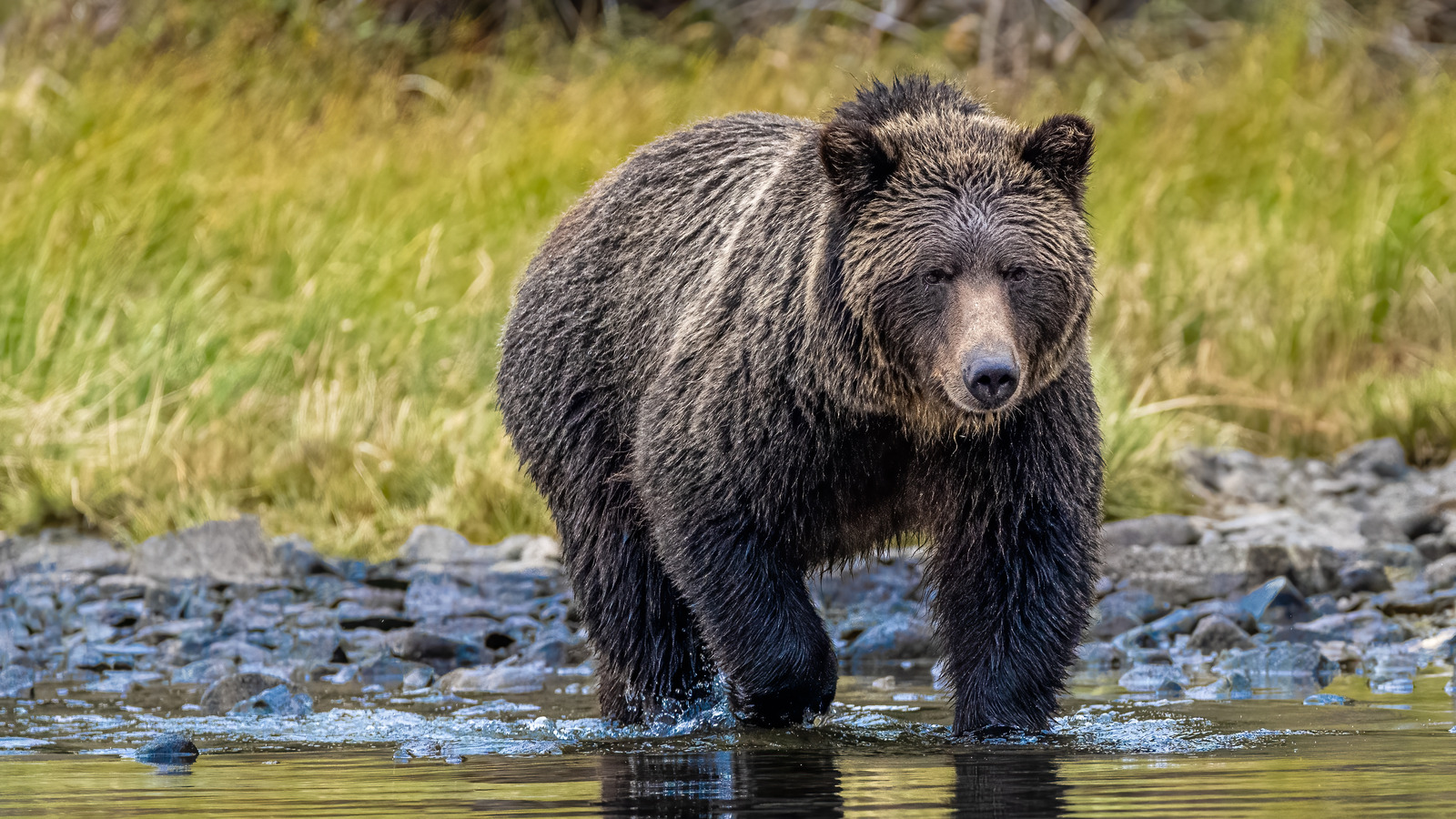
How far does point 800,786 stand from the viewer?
429 cm

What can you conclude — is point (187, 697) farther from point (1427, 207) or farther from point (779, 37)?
point (779, 37)

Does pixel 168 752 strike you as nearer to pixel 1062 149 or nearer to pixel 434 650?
pixel 434 650

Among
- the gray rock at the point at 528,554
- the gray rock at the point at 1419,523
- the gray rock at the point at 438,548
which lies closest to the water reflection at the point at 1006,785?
the gray rock at the point at 528,554

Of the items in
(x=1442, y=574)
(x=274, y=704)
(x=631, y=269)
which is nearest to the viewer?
(x=274, y=704)

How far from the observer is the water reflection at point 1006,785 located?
3873 millimetres

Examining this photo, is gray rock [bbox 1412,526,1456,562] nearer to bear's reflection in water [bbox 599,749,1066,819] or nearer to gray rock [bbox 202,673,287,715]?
bear's reflection in water [bbox 599,749,1066,819]

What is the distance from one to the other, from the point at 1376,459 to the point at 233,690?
6.21 metres

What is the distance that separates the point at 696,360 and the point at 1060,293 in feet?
3.60

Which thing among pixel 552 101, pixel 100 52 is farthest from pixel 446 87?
pixel 100 52

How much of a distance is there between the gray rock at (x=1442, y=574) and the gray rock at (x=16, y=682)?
525 cm

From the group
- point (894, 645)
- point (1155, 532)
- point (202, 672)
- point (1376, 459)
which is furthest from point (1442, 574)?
point (202, 672)

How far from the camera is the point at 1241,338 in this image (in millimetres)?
11000

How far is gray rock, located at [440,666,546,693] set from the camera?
6.26 m

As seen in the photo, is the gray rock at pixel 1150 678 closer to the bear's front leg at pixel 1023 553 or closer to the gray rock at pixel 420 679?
the bear's front leg at pixel 1023 553
